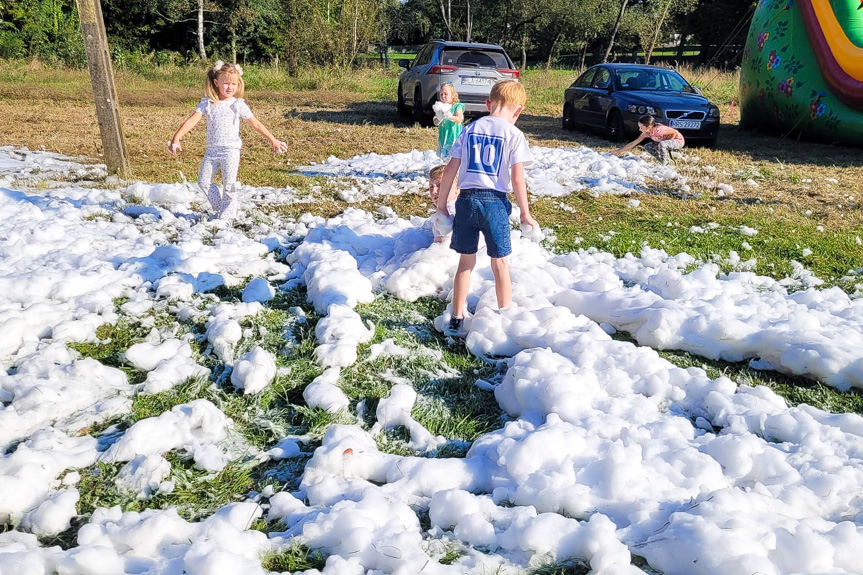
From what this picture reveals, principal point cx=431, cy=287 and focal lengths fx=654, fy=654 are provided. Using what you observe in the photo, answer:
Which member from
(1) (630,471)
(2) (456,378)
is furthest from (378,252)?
(1) (630,471)

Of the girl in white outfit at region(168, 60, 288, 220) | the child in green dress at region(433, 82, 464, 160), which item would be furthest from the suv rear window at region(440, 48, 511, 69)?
the girl in white outfit at region(168, 60, 288, 220)

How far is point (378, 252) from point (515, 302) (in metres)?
1.43

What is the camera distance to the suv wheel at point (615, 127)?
11.9m

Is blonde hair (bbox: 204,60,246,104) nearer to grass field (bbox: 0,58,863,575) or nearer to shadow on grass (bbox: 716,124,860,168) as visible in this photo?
grass field (bbox: 0,58,863,575)

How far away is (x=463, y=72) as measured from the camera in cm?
1223

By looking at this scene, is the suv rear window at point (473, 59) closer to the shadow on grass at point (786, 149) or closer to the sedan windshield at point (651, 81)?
the sedan windshield at point (651, 81)

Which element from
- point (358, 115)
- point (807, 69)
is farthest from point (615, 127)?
point (358, 115)

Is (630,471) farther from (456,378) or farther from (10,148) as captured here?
(10,148)

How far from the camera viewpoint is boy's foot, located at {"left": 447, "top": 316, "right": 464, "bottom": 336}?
4047mm

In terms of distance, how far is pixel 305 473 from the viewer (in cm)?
263

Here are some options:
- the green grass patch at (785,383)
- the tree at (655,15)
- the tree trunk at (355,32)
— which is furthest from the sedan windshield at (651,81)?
the tree at (655,15)

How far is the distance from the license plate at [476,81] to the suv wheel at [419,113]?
1.22 m

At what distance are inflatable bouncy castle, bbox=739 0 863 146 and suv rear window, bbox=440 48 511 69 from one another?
5434mm

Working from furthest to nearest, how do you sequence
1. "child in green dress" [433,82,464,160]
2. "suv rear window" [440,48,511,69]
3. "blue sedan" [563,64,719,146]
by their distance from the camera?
1. "suv rear window" [440,48,511,69]
2. "blue sedan" [563,64,719,146]
3. "child in green dress" [433,82,464,160]
